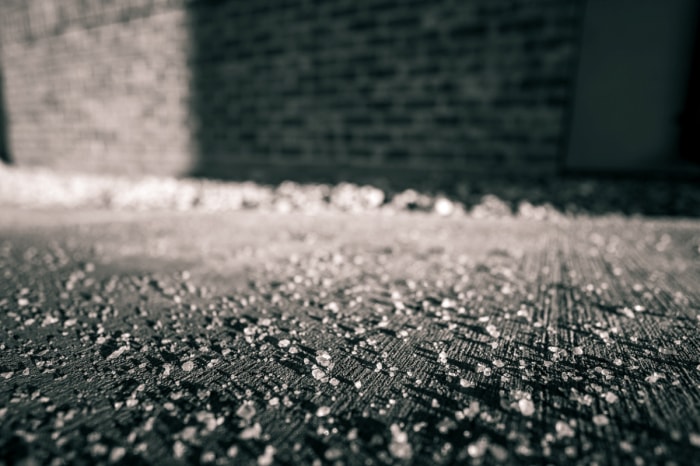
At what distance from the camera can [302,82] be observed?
13.4 feet

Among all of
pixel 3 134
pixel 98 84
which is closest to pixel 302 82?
pixel 98 84

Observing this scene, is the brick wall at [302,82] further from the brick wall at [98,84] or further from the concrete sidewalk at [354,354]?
→ the concrete sidewalk at [354,354]

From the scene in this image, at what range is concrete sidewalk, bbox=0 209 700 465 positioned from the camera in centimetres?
87

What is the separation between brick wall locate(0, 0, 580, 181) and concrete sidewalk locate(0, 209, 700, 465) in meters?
1.57

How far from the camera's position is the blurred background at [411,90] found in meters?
3.30

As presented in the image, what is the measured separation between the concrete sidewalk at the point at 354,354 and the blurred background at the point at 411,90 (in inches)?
55.9

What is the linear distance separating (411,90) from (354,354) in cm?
302

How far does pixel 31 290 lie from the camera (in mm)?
1746

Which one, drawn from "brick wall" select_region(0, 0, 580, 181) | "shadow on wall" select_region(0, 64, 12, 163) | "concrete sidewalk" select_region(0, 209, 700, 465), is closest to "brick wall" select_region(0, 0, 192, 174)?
"brick wall" select_region(0, 0, 580, 181)

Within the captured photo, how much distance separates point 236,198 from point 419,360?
302cm

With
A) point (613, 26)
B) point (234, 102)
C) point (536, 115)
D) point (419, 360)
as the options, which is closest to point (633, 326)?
point (419, 360)

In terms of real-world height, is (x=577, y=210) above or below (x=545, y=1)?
below

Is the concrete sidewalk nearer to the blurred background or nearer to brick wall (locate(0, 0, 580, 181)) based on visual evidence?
the blurred background

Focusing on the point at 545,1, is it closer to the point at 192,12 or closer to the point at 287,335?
the point at 287,335
